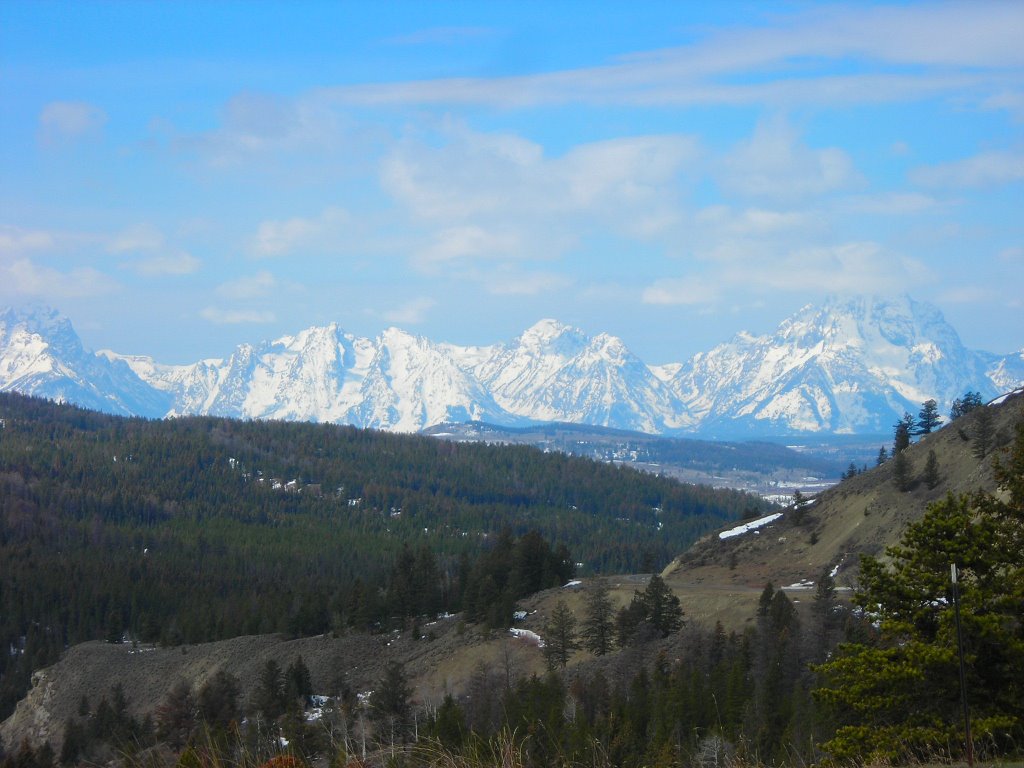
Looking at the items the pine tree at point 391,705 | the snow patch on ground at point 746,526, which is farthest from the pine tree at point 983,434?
the pine tree at point 391,705

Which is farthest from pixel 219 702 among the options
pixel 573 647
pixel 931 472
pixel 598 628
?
pixel 931 472

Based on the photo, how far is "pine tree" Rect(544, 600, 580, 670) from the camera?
7262 cm

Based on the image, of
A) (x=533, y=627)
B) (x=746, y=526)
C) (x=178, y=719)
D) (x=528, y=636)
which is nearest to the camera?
(x=178, y=719)

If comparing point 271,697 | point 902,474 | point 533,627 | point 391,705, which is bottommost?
point 271,697

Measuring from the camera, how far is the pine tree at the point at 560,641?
72625 mm

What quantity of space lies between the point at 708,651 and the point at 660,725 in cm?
2278

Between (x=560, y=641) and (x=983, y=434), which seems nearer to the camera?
(x=560, y=641)

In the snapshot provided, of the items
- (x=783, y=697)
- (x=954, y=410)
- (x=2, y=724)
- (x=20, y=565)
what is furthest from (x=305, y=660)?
(x=954, y=410)

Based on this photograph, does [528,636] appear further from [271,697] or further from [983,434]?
[983,434]

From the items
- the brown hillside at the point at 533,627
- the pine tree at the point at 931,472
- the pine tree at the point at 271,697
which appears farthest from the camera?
the pine tree at the point at 931,472

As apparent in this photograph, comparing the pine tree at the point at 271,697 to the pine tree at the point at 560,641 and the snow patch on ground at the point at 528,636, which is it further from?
the pine tree at the point at 560,641

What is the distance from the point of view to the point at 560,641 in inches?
2945

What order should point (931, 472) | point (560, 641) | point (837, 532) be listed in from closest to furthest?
point (560, 641)
point (931, 472)
point (837, 532)

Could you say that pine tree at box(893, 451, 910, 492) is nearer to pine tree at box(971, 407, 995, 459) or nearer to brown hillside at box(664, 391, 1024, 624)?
brown hillside at box(664, 391, 1024, 624)
